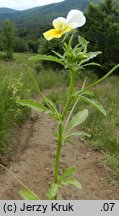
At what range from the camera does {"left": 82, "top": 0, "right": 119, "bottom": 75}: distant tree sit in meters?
11.2

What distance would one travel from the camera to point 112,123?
564 centimetres

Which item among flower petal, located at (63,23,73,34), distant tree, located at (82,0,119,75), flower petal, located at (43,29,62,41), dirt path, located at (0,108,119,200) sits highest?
flower petal, located at (63,23,73,34)

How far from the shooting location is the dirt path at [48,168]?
3.55 meters

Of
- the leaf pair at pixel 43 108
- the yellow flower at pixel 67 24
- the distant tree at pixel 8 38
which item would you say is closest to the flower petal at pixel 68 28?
the yellow flower at pixel 67 24

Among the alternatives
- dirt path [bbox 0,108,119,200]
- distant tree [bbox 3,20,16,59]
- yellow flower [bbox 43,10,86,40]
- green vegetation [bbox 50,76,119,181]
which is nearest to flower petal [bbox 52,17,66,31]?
yellow flower [bbox 43,10,86,40]

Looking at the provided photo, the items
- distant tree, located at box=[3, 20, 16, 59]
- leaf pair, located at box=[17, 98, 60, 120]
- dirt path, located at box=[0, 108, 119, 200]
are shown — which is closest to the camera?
leaf pair, located at box=[17, 98, 60, 120]

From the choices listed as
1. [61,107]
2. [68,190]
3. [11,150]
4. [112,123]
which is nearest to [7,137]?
[11,150]

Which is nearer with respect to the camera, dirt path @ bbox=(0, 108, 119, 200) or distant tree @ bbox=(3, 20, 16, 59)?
dirt path @ bbox=(0, 108, 119, 200)

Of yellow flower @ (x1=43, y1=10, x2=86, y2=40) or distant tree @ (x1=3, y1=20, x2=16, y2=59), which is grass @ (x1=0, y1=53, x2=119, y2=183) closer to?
yellow flower @ (x1=43, y1=10, x2=86, y2=40)

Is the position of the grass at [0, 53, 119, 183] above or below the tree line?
Answer: below

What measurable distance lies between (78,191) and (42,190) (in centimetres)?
35

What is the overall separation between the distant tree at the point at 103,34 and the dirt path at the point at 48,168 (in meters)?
6.64

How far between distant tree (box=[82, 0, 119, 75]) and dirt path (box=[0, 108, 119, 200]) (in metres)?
6.64

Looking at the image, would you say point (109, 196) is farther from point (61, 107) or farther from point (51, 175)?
point (61, 107)
